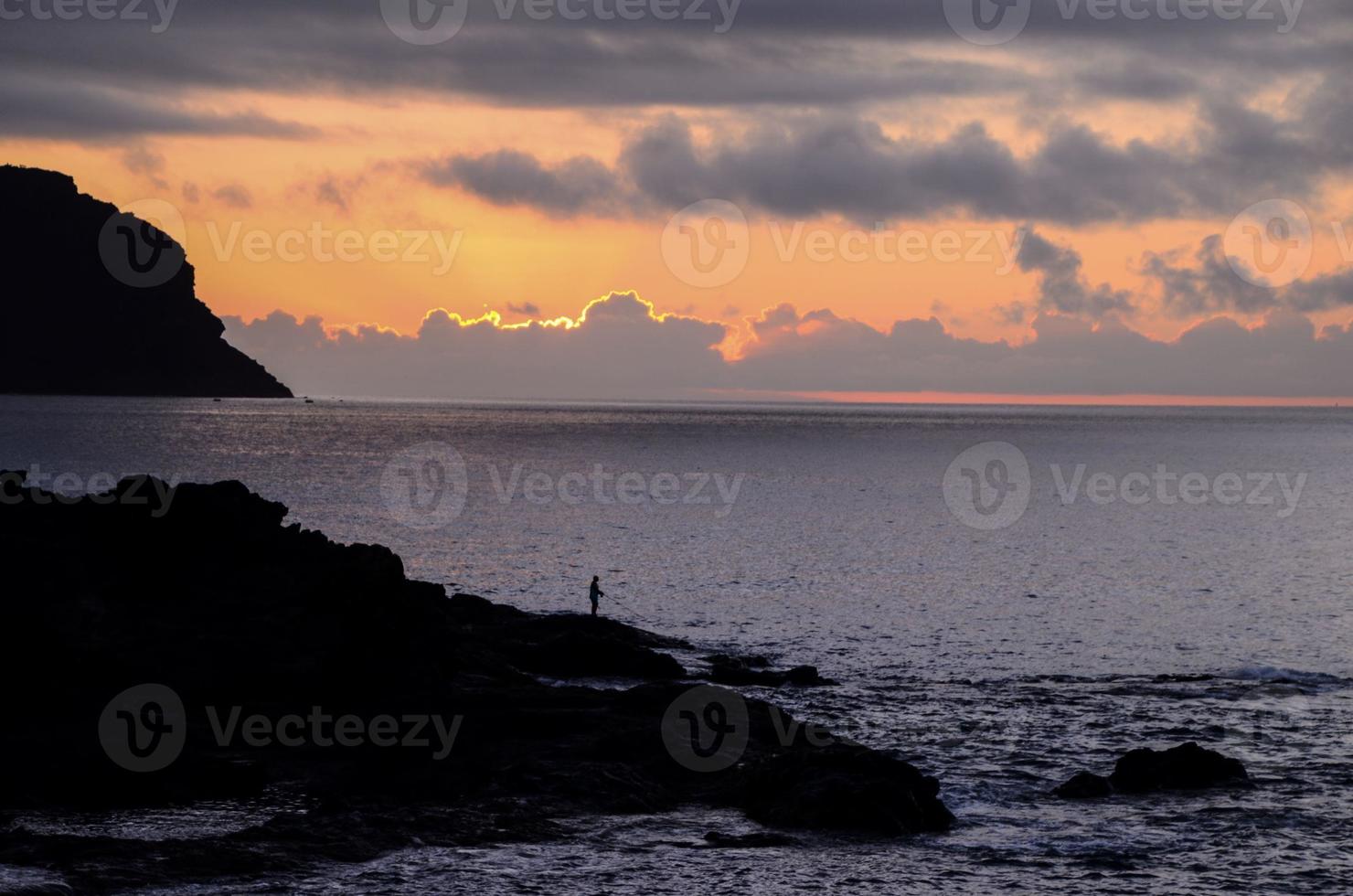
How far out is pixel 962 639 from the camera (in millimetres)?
58531

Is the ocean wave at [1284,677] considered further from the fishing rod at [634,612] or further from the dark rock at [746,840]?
the dark rock at [746,840]

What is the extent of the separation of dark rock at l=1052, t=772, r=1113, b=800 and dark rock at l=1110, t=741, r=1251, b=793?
2.13ft

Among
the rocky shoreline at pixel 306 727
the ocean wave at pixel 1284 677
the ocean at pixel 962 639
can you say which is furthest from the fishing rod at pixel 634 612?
the ocean wave at pixel 1284 677

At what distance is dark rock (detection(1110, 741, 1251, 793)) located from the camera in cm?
3344

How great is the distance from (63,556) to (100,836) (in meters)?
12.8

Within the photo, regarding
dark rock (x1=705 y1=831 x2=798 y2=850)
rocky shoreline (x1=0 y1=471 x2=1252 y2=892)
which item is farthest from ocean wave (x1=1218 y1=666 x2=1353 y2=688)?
dark rock (x1=705 y1=831 x2=798 y2=850)

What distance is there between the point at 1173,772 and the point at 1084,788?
2549 millimetres

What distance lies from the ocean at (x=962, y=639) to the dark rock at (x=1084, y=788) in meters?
0.43

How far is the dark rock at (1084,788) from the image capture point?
3284 cm

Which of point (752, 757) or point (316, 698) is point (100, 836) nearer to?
point (316, 698)

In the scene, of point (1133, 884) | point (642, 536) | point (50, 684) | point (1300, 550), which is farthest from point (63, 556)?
point (1300, 550)

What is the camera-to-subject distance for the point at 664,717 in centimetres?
3581

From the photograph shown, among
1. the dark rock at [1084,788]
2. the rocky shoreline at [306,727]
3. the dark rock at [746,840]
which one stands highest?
the rocky shoreline at [306,727]

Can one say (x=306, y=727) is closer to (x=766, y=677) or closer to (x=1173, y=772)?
(x=766, y=677)
